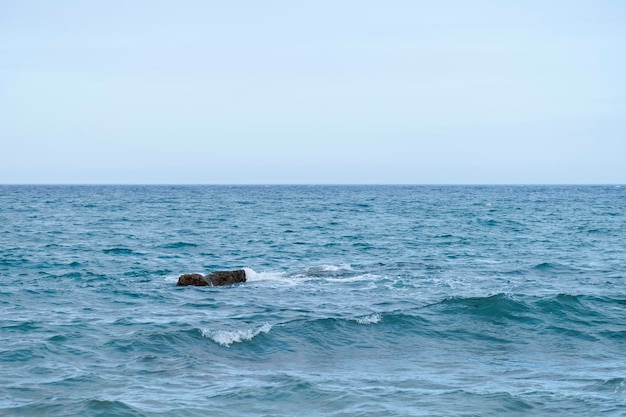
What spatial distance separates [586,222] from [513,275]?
137ft

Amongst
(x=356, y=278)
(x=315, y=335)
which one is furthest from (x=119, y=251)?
(x=315, y=335)

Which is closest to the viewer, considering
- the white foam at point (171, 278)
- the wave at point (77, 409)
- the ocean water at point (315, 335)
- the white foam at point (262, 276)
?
the wave at point (77, 409)

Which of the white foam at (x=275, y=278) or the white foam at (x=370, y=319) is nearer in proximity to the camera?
the white foam at (x=370, y=319)

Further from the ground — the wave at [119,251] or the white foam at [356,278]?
the white foam at [356,278]

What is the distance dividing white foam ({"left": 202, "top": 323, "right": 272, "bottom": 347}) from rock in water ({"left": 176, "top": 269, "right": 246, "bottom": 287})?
345 inches

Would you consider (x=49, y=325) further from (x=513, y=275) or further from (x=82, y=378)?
(x=513, y=275)

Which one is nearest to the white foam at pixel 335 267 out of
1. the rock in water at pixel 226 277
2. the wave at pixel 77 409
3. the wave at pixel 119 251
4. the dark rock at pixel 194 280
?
the rock in water at pixel 226 277

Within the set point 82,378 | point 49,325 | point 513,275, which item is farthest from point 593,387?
point 513,275

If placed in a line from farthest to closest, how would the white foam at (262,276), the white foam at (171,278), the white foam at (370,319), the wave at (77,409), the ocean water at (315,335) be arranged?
the white foam at (262,276), the white foam at (171,278), the white foam at (370,319), the ocean water at (315,335), the wave at (77,409)

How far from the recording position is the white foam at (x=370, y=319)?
2153 cm

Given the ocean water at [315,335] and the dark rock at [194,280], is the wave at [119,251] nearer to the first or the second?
the ocean water at [315,335]

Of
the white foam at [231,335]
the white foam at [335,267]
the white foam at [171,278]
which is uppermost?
the white foam at [335,267]

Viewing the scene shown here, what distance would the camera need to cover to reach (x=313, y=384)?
50.4 ft

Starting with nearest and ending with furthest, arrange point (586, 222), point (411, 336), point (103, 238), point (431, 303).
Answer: point (411, 336) < point (431, 303) < point (103, 238) < point (586, 222)
